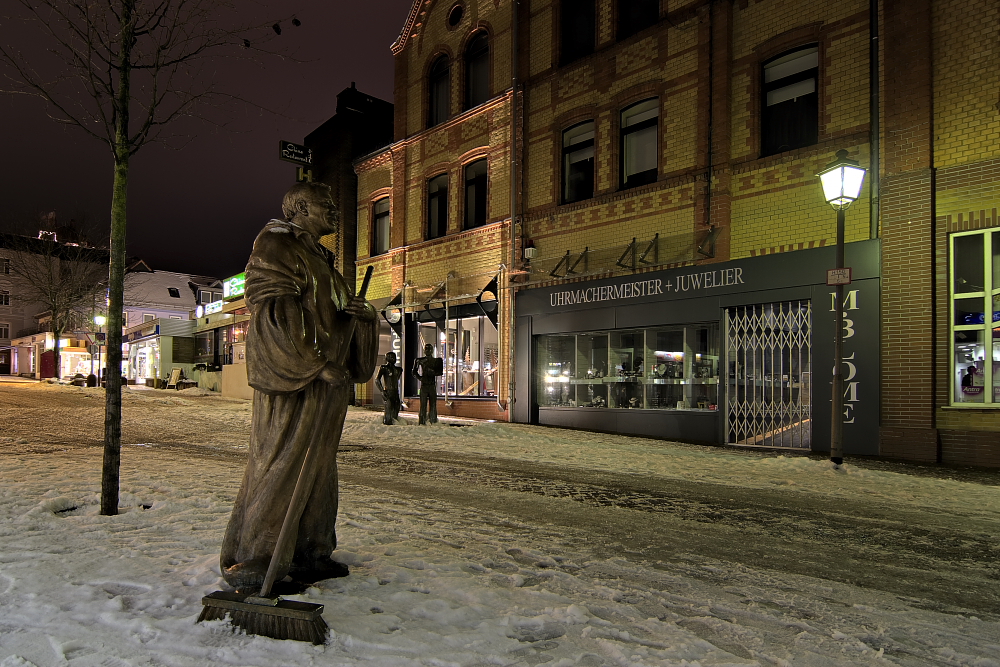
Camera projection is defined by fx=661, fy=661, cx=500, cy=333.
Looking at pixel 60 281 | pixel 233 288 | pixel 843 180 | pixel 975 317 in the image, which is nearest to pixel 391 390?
pixel 843 180

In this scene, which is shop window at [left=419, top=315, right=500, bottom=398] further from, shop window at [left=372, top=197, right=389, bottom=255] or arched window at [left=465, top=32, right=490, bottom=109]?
arched window at [left=465, top=32, right=490, bottom=109]

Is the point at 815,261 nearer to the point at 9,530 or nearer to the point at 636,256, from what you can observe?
the point at 636,256

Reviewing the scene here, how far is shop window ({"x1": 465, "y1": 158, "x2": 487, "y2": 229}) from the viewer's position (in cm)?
1955

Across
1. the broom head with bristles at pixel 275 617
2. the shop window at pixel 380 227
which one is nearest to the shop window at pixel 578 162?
the shop window at pixel 380 227

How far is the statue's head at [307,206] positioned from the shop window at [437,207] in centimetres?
1732

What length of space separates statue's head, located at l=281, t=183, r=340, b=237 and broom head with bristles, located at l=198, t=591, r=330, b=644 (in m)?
1.87

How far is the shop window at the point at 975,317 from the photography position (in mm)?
10250

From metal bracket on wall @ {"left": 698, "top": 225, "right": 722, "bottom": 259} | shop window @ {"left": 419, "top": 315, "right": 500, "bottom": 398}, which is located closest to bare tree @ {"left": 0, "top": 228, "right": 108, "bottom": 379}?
shop window @ {"left": 419, "top": 315, "right": 500, "bottom": 398}

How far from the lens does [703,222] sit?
13805mm

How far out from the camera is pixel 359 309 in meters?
3.38

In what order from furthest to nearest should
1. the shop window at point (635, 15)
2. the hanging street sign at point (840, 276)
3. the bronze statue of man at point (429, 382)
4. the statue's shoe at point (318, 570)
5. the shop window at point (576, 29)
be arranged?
the shop window at point (576, 29) → the bronze statue of man at point (429, 382) → the shop window at point (635, 15) → the hanging street sign at point (840, 276) → the statue's shoe at point (318, 570)

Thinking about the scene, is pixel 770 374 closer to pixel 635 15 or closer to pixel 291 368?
pixel 635 15

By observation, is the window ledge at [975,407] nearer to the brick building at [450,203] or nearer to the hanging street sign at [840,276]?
the hanging street sign at [840,276]

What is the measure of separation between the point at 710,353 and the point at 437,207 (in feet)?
35.3
